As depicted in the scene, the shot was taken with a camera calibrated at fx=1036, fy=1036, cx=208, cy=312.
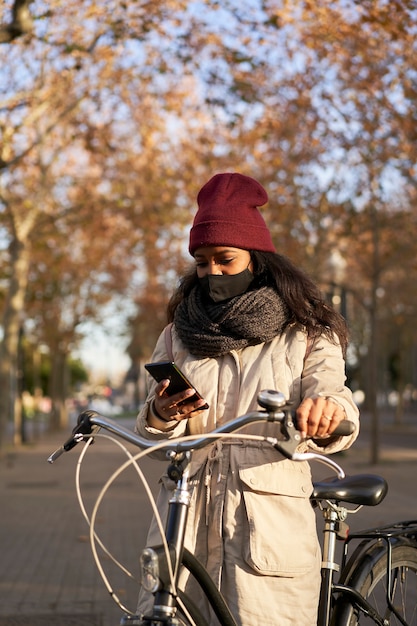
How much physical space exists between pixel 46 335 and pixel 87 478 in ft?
83.9

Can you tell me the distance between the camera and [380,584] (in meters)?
3.62

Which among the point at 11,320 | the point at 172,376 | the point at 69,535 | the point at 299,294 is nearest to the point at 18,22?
the point at 69,535

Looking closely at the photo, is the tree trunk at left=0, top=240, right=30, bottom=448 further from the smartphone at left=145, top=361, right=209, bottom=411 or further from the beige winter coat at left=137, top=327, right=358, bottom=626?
the smartphone at left=145, top=361, right=209, bottom=411

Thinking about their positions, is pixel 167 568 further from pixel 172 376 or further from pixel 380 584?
pixel 380 584

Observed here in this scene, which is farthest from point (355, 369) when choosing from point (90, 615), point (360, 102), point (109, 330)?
point (90, 615)

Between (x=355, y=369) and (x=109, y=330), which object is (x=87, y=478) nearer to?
(x=109, y=330)

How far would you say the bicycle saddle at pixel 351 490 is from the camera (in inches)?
131

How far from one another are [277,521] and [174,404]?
1.51 ft

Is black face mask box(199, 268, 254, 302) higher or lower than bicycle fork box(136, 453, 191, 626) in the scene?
higher

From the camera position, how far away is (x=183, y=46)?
53.8 ft

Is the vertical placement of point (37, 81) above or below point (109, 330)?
above

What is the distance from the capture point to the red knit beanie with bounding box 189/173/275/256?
323 cm

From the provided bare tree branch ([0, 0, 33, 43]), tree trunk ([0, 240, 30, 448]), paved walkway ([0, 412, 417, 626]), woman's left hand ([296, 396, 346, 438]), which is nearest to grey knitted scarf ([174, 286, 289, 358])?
woman's left hand ([296, 396, 346, 438])

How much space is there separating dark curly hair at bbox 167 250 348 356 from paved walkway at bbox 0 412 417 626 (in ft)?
12.5
